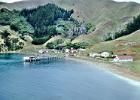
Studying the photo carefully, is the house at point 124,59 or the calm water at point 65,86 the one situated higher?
the house at point 124,59

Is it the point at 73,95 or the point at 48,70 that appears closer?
the point at 73,95

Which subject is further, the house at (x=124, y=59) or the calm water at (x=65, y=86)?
the house at (x=124, y=59)

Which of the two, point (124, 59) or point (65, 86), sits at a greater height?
point (124, 59)

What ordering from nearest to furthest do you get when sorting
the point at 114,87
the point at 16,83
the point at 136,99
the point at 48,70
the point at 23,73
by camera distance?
1. the point at 136,99
2. the point at 114,87
3. the point at 16,83
4. the point at 23,73
5. the point at 48,70

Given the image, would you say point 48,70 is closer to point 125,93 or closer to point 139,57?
point 139,57

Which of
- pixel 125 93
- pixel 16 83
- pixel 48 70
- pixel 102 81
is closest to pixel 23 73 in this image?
pixel 48 70

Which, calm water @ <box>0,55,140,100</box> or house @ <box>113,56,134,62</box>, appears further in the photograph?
house @ <box>113,56,134,62</box>

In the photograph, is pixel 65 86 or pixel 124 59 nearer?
pixel 65 86

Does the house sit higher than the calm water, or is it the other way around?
the house
